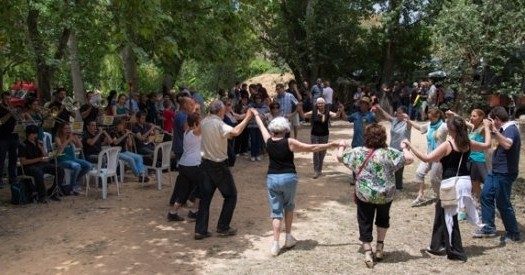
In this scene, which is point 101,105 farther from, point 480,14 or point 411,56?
point 411,56

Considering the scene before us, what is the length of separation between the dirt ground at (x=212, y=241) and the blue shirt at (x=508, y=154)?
34.9 inches

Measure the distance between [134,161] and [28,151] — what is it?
6.13ft

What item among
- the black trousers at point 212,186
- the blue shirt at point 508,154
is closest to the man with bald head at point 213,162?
Answer: the black trousers at point 212,186

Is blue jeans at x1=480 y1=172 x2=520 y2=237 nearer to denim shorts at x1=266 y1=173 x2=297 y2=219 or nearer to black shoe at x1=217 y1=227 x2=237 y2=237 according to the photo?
denim shorts at x1=266 y1=173 x2=297 y2=219

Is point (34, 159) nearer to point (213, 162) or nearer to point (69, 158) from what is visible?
point (69, 158)

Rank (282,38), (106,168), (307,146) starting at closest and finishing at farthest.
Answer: (307,146) < (106,168) < (282,38)

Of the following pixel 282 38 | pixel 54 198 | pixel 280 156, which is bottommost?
pixel 54 198

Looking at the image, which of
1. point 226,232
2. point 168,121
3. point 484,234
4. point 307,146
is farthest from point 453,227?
point 168,121

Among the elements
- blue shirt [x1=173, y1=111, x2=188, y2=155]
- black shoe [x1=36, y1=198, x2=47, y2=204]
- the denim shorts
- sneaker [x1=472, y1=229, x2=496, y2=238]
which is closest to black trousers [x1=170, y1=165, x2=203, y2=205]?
blue shirt [x1=173, y1=111, x2=188, y2=155]

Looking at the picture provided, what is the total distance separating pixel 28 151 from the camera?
847 cm

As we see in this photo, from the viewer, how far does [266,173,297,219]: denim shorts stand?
6012 mm

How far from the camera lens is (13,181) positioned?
8984 millimetres

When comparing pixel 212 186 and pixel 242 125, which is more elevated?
pixel 242 125

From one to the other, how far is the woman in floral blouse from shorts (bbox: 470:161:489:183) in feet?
7.59
